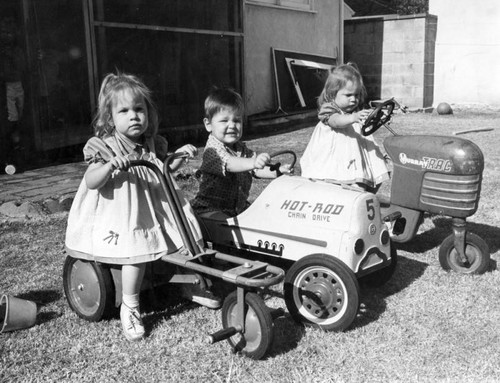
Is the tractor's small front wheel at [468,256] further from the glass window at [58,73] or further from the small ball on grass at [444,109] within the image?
the small ball on grass at [444,109]

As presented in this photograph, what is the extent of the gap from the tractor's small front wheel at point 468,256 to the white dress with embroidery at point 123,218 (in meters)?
1.77

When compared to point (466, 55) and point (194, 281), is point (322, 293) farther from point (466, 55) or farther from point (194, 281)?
point (466, 55)

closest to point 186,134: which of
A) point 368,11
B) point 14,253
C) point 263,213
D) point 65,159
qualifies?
point 65,159

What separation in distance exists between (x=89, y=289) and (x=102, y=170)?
743mm

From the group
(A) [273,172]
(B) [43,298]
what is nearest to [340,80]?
(A) [273,172]

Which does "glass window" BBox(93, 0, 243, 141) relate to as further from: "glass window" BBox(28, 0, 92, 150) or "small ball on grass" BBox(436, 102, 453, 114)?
"small ball on grass" BBox(436, 102, 453, 114)

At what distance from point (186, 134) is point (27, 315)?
250 inches

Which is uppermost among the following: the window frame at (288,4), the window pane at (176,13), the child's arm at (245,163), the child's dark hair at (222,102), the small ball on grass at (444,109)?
the window frame at (288,4)

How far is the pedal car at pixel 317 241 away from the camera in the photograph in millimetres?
3168

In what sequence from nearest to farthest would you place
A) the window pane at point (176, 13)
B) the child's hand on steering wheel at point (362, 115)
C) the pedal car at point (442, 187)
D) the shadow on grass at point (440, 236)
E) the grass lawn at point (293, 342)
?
the grass lawn at point (293, 342) → the pedal car at point (442, 187) → the child's hand on steering wheel at point (362, 115) → the shadow on grass at point (440, 236) → the window pane at point (176, 13)

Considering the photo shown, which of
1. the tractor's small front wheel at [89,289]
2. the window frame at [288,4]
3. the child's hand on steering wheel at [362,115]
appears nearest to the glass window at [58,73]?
the tractor's small front wheel at [89,289]

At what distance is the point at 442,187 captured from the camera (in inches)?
155

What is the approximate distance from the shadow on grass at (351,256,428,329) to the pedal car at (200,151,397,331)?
0.29ft

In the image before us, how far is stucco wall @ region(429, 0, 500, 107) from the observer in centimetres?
1641
